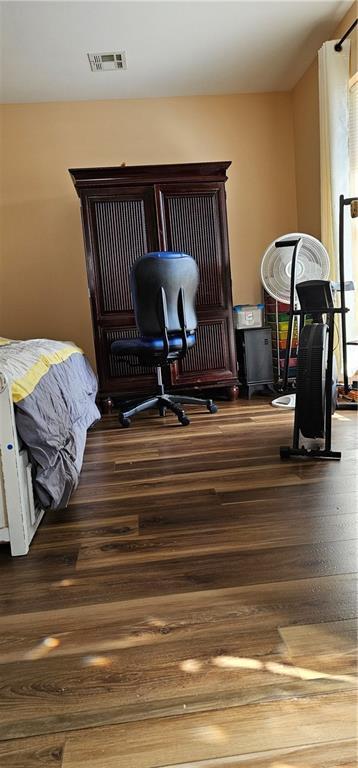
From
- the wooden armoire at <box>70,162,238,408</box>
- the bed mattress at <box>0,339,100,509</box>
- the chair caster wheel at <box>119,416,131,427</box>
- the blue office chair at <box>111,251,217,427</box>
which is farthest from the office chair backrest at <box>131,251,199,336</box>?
the bed mattress at <box>0,339,100,509</box>

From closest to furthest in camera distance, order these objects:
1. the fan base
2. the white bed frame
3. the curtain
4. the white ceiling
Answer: the white bed frame → the fan base → the white ceiling → the curtain

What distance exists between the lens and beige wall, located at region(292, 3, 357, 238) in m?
3.92

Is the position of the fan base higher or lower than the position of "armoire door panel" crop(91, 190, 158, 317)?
lower

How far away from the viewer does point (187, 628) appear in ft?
3.55

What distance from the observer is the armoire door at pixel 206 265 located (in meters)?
3.74

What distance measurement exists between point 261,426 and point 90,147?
9.30 ft

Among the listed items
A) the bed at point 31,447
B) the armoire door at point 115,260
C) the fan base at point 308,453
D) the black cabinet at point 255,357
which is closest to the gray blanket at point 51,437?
the bed at point 31,447

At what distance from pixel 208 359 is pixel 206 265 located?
27.9 inches

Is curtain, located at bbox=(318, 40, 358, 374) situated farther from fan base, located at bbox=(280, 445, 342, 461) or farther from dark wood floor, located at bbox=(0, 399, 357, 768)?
dark wood floor, located at bbox=(0, 399, 357, 768)

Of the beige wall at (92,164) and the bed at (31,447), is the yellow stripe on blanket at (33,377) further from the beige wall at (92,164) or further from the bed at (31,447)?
the beige wall at (92,164)

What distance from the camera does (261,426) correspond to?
2898 mm

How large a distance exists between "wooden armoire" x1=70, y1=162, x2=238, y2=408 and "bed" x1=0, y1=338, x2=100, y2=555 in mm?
1654

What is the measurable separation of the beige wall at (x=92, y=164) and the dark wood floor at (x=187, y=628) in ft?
8.94

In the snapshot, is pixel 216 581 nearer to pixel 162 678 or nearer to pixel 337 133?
pixel 162 678
